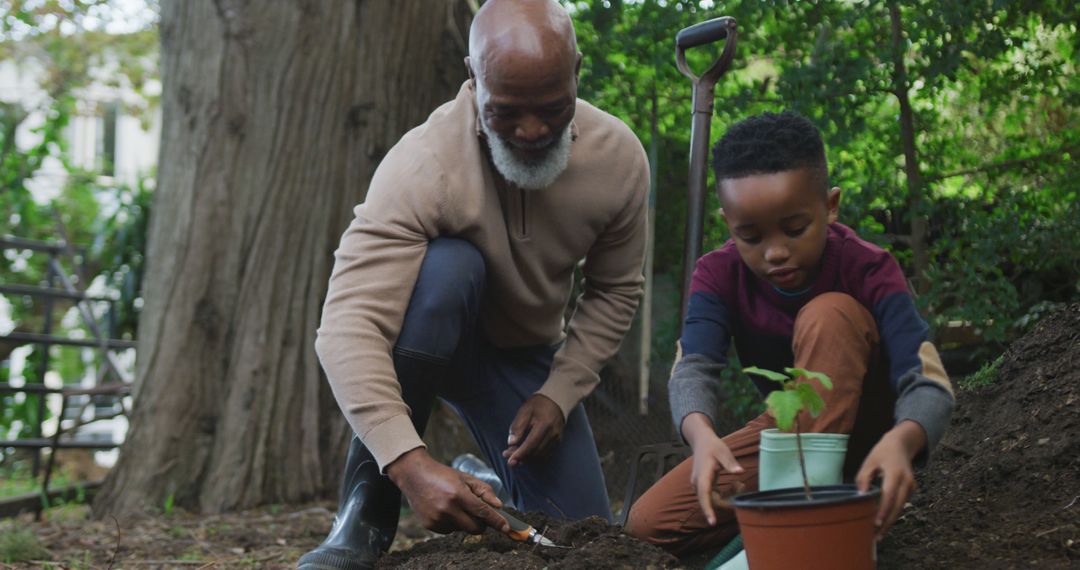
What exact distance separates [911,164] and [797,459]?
7.62 feet

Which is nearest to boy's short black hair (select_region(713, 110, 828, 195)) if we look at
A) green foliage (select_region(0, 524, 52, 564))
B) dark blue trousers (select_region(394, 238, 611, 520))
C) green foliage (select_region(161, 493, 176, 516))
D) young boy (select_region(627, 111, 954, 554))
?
young boy (select_region(627, 111, 954, 554))

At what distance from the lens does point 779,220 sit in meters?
1.94

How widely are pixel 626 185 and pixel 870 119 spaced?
1615 mm

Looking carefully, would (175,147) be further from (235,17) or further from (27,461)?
(27,461)

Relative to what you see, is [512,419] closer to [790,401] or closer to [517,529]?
[517,529]

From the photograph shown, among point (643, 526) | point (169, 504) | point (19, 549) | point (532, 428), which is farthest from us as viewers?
point (169, 504)

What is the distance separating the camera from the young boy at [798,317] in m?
1.83

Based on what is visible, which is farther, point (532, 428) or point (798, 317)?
point (532, 428)

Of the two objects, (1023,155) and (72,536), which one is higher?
(1023,155)

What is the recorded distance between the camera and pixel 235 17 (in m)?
4.28

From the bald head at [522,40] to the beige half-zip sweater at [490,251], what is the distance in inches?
8.9

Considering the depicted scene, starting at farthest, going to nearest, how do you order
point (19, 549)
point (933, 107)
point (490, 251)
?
point (933, 107), point (19, 549), point (490, 251)

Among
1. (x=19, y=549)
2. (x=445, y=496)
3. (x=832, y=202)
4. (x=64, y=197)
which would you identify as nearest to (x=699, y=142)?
(x=832, y=202)

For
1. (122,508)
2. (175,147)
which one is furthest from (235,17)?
(122,508)
